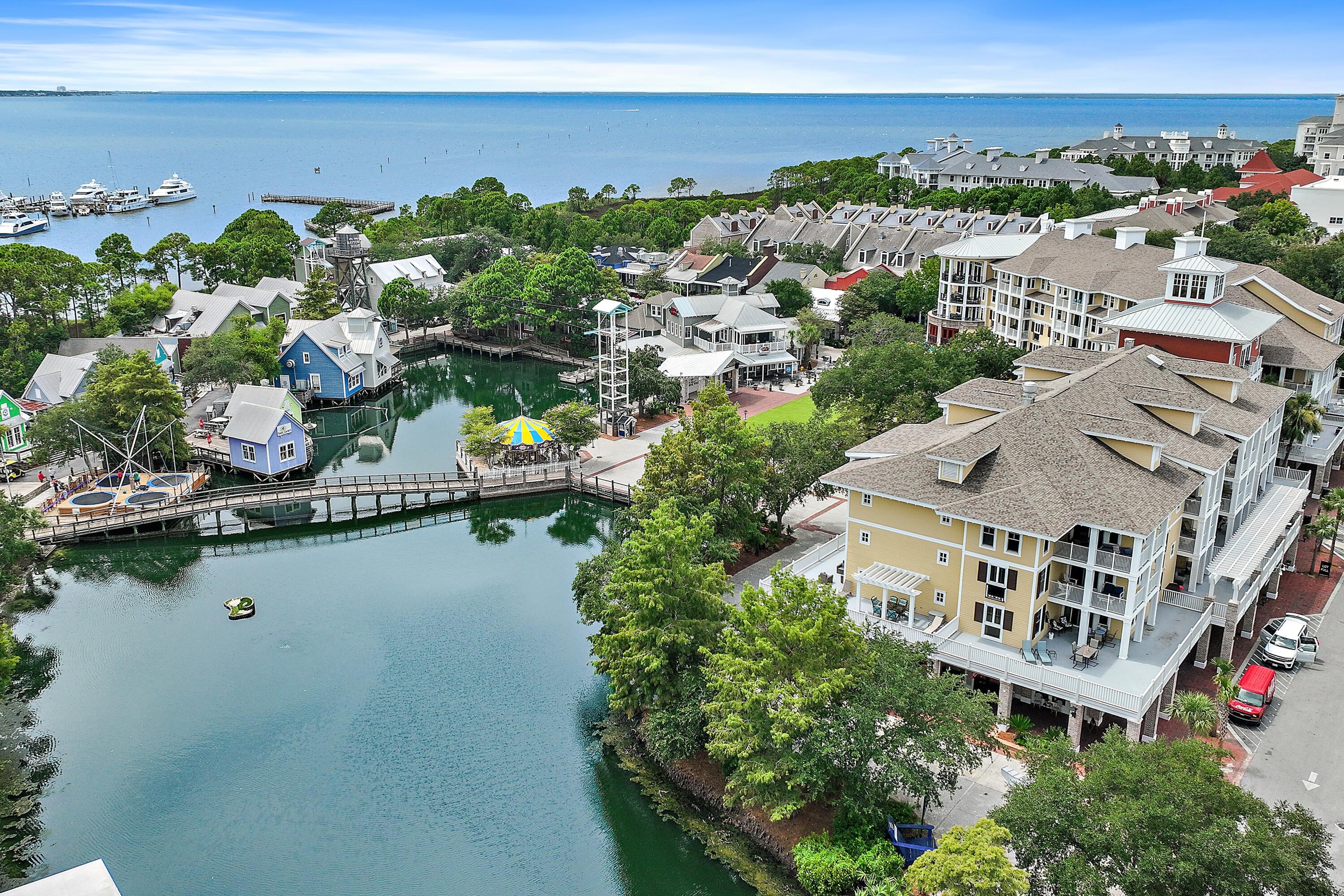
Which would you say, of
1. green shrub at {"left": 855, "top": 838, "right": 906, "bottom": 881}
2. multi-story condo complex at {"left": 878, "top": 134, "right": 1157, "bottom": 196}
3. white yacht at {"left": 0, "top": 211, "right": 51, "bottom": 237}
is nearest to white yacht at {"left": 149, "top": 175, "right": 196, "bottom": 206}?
white yacht at {"left": 0, "top": 211, "right": 51, "bottom": 237}

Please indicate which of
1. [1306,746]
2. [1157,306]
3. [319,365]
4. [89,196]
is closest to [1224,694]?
[1306,746]

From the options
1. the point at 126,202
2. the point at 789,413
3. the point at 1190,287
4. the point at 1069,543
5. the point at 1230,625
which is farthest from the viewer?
the point at 126,202

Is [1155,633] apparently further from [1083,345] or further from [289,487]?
→ [289,487]

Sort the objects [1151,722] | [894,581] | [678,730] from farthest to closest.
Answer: [894,581]
[1151,722]
[678,730]

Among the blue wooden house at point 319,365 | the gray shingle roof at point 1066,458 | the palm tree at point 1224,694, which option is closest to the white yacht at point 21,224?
the blue wooden house at point 319,365

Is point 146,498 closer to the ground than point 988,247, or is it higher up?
closer to the ground

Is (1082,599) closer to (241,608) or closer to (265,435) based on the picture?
(241,608)
